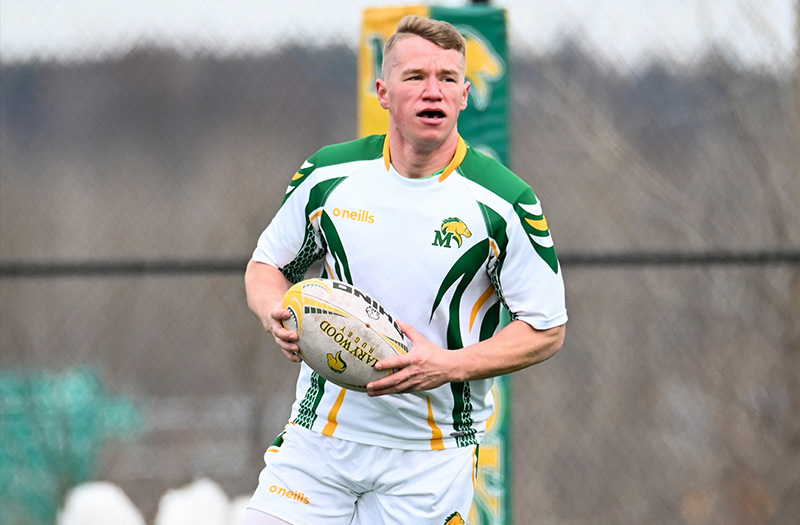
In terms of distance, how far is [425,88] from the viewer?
2662 millimetres

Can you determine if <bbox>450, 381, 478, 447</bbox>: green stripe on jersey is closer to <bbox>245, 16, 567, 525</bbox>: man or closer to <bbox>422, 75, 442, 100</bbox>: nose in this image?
<bbox>245, 16, 567, 525</bbox>: man

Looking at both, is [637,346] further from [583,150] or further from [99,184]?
[99,184]

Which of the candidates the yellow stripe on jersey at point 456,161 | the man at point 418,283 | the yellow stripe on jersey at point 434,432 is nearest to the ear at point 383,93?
the man at point 418,283

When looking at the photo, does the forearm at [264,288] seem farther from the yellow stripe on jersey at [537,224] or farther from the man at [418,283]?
the yellow stripe on jersey at [537,224]

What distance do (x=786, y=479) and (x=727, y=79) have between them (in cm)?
256

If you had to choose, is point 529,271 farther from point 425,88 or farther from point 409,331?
point 425,88

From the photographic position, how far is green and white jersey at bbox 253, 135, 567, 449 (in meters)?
2.74

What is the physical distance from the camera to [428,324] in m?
2.78

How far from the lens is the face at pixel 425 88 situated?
267 centimetres

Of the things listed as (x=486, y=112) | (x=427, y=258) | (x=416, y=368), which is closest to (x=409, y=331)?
(x=416, y=368)

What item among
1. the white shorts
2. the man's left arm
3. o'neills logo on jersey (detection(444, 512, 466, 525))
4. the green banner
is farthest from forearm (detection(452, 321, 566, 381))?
the green banner

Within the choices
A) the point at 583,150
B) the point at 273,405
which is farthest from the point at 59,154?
the point at 583,150

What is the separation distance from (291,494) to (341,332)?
0.57 m

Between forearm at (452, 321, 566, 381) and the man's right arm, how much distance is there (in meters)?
0.47
